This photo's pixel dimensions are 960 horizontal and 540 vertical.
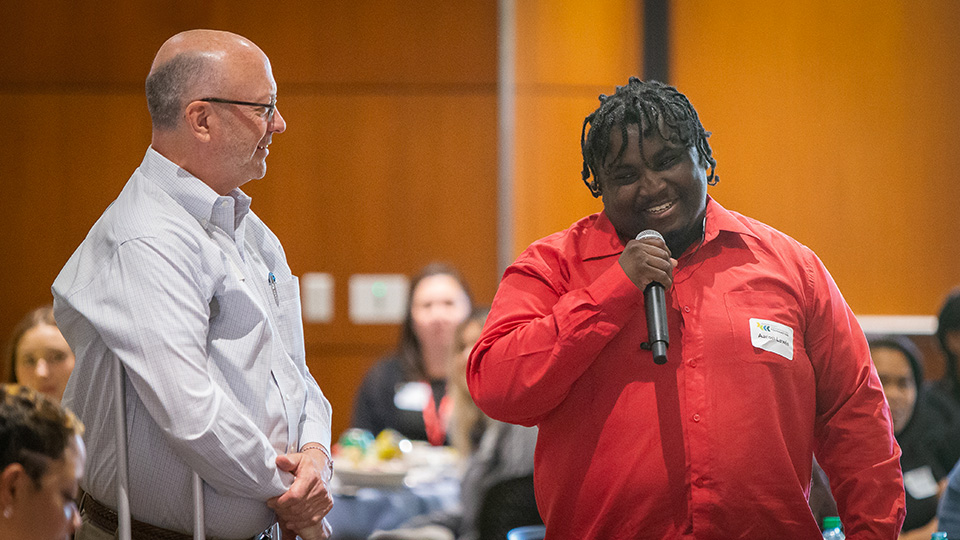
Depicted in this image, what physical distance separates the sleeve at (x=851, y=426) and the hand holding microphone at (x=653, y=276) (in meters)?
0.33

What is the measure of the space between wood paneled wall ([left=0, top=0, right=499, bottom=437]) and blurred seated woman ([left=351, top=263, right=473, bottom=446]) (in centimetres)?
62

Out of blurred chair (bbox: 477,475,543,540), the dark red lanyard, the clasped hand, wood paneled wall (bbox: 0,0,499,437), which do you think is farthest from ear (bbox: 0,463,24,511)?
wood paneled wall (bbox: 0,0,499,437)

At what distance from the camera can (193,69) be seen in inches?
62.9

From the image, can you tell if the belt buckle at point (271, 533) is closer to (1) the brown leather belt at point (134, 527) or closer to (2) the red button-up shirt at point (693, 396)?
(1) the brown leather belt at point (134, 527)

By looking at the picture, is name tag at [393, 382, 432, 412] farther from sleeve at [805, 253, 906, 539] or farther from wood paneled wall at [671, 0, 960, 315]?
sleeve at [805, 253, 906, 539]

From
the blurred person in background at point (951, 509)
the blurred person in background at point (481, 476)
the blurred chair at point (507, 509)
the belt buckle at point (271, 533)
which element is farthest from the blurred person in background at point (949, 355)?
the belt buckle at point (271, 533)

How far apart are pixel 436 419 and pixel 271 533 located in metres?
2.37

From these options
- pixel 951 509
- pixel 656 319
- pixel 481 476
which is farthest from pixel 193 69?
pixel 951 509

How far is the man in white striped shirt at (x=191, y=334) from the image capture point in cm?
147

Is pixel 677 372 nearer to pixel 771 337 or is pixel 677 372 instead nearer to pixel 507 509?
pixel 771 337

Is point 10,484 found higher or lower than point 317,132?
lower

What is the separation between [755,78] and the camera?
164 inches

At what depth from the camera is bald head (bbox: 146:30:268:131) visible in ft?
5.24

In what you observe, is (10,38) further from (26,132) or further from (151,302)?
(151,302)
